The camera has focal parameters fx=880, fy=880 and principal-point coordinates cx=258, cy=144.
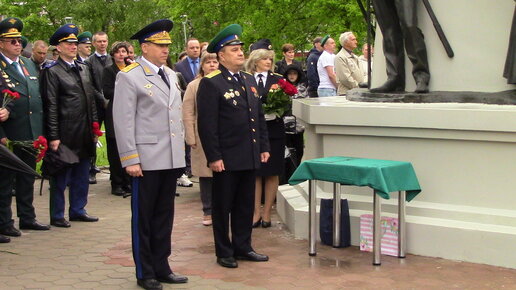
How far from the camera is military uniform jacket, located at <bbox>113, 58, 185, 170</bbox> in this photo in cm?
651

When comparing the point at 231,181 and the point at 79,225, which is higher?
the point at 231,181

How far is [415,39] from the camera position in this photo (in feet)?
27.3

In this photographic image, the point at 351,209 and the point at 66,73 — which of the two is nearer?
the point at 351,209

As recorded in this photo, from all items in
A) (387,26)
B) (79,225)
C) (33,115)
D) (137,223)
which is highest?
(387,26)

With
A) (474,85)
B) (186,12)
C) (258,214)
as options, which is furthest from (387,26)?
(186,12)

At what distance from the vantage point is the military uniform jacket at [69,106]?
910cm

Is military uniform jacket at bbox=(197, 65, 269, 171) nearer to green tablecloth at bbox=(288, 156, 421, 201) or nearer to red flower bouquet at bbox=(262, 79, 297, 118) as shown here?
green tablecloth at bbox=(288, 156, 421, 201)

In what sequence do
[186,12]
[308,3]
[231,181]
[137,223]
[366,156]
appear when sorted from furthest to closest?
[186,12], [308,3], [366,156], [231,181], [137,223]

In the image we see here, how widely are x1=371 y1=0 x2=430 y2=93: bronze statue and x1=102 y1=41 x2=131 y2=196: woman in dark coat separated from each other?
12.5 feet

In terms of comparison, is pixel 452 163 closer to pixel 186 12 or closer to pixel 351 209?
pixel 351 209

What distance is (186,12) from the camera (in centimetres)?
3450

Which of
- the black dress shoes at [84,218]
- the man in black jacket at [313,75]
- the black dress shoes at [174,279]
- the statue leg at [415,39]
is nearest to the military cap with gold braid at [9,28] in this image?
the black dress shoes at [84,218]

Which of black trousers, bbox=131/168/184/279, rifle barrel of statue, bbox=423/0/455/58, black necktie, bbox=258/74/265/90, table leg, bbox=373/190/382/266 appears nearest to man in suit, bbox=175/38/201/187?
black necktie, bbox=258/74/265/90

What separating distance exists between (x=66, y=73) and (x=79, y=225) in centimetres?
162
